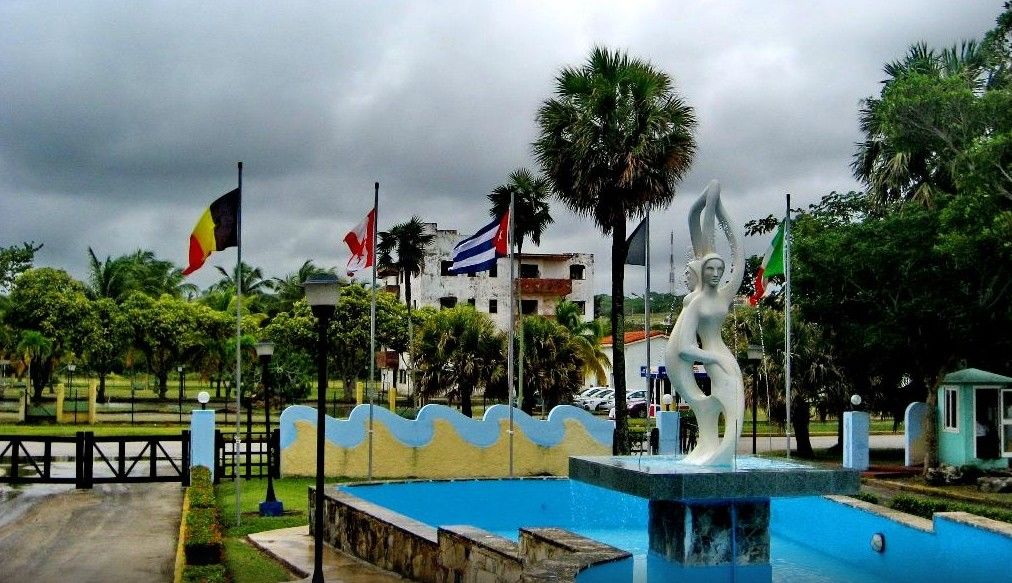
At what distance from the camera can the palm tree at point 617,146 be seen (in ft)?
95.6

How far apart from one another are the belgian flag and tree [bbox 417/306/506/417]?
21727 millimetres

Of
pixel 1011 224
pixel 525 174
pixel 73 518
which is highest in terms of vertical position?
pixel 525 174

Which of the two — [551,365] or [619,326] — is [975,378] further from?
[551,365]

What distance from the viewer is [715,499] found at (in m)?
13.4

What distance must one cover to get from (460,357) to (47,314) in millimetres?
24139

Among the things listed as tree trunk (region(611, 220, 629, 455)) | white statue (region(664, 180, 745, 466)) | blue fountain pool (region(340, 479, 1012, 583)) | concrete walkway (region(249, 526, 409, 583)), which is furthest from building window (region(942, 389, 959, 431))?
concrete walkway (region(249, 526, 409, 583))

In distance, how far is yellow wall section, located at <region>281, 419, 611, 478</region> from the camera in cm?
2683

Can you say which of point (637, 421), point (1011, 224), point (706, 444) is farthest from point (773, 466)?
point (637, 421)

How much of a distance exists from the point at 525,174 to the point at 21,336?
83.0ft

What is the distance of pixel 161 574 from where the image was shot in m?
14.9

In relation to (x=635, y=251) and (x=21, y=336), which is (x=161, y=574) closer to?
(x=635, y=251)

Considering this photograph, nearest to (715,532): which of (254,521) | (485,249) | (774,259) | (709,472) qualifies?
(709,472)

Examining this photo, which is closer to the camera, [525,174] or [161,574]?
[161,574]

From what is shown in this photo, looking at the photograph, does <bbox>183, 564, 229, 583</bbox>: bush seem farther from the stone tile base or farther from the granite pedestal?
the stone tile base
